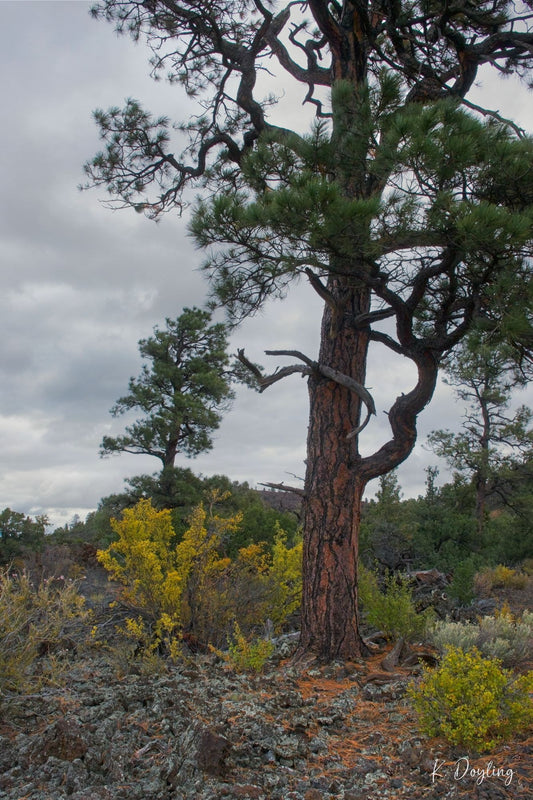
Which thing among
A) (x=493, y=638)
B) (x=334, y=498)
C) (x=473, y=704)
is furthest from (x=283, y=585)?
(x=473, y=704)

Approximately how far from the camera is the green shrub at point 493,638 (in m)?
5.83

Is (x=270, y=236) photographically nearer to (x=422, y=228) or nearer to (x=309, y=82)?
(x=422, y=228)

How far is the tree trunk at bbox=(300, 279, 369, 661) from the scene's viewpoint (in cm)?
669

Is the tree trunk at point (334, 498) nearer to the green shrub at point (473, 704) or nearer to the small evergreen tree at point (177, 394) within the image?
the green shrub at point (473, 704)

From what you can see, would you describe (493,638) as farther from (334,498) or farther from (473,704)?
(473,704)

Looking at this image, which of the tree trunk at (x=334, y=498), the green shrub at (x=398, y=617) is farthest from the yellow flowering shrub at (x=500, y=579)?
the tree trunk at (x=334, y=498)

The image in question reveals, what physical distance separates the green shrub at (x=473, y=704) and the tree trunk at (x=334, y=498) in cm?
235

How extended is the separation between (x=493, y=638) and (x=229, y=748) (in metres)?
3.30

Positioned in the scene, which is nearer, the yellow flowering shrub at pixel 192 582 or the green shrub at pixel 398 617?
the yellow flowering shrub at pixel 192 582

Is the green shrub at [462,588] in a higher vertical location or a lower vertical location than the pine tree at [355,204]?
lower

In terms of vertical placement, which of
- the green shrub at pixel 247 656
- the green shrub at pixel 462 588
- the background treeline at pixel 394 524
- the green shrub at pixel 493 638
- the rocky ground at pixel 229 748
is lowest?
the rocky ground at pixel 229 748

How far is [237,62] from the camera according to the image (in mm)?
9398

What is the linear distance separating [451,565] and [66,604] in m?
9.91

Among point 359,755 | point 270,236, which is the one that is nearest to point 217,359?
point 270,236
